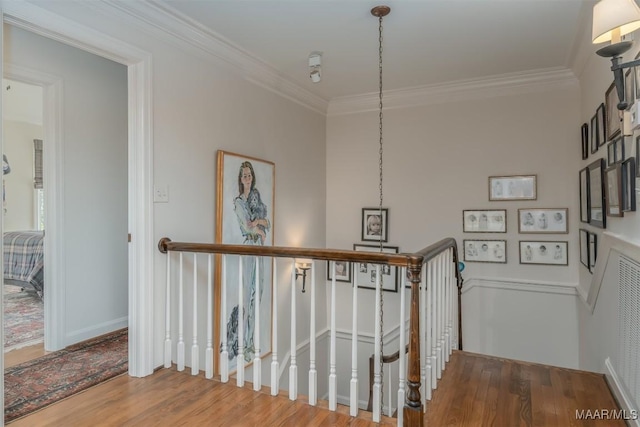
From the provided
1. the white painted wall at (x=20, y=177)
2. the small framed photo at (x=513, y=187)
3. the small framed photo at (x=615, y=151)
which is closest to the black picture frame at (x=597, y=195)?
the small framed photo at (x=615, y=151)

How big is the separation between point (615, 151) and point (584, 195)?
1111 millimetres

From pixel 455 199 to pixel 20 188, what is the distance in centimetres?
717

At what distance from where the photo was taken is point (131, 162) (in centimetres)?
240

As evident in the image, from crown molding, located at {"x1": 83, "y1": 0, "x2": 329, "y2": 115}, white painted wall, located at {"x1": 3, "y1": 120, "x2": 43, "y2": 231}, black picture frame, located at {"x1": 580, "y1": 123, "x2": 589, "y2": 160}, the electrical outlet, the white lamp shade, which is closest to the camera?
the white lamp shade

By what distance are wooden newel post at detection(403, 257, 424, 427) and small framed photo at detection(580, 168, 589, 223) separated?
2218 millimetres

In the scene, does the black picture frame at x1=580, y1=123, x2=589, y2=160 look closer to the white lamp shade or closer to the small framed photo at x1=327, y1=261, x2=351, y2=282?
the white lamp shade

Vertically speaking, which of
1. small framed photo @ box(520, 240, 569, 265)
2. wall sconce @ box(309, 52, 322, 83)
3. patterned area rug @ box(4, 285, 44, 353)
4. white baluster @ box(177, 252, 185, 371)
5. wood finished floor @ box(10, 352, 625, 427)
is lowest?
wood finished floor @ box(10, 352, 625, 427)

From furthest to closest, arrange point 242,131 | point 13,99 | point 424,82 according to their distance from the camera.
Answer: point 13,99, point 424,82, point 242,131

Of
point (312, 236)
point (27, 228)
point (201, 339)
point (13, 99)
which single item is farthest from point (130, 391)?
point (27, 228)

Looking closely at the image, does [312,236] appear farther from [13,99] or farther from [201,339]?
[13,99]

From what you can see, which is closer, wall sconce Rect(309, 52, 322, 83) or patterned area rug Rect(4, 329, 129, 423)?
patterned area rug Rect(4, 329, 129, 423)

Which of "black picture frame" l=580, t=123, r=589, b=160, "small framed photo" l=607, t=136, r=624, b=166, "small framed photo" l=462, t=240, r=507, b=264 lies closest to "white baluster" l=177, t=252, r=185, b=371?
"small framed photo" l=607, t=136, r=624, b=166

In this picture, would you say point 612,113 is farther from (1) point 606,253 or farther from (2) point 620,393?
(2) point 620,393

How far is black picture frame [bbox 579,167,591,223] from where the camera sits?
304 centimetres
